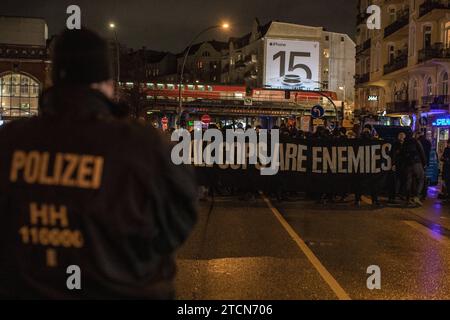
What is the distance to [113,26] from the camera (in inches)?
1276

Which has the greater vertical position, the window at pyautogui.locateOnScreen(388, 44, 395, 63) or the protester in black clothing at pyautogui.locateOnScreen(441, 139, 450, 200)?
the window at pyautogui.locateOnScreen(388, 44, 395, 63)

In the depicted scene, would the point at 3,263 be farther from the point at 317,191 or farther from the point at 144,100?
the point at 144,100

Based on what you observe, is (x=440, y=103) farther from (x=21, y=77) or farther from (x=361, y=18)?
(x=21, y=77)

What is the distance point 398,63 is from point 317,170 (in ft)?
103

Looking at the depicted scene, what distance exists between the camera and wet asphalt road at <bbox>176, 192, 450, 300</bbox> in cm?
647

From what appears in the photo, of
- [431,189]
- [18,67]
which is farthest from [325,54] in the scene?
[431,189]

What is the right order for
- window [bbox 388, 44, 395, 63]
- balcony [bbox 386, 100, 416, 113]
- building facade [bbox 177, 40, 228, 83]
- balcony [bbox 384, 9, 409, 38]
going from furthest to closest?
1. building facade [bbox 177, 40, 228, 83]
2. window [bbox 388, 44, 395, 63]
3. balcony [bbox 384, 9, 409, 38]
4. balcony [bbox 386, 100, 416, 113]

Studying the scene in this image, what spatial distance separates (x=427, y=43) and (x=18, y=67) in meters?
44.1

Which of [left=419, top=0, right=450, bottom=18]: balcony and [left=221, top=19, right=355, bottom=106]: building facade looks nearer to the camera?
[left=419, top=0, right=450, bottom=18]: balcony

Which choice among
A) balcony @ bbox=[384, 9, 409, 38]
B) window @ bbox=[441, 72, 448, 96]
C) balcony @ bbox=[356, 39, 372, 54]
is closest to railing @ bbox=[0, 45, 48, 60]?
balcony @ bbox=[356, 39, 372, 54]

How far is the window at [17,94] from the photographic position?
62594mm

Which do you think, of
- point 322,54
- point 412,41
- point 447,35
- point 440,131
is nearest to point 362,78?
point 412,41

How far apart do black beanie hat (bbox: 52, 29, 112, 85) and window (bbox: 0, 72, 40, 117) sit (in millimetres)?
62707

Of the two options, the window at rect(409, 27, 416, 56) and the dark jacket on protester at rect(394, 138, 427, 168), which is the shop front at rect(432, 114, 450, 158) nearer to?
the window at rect(409, 27, 416, 56)
